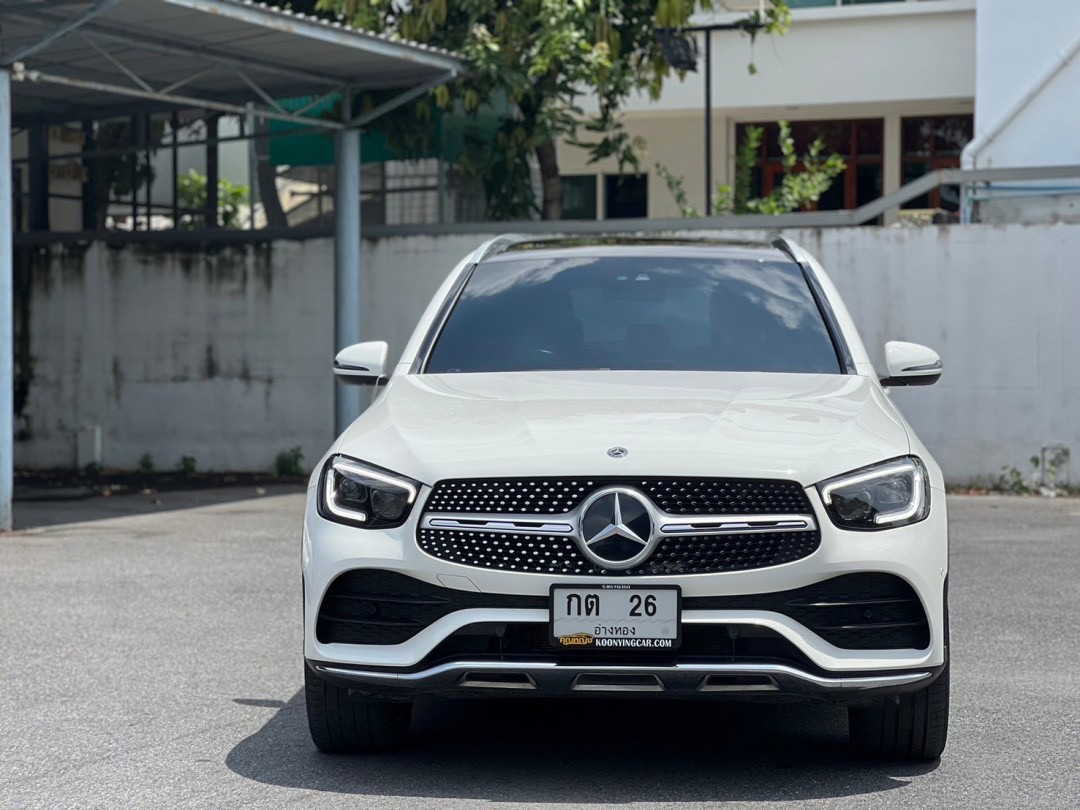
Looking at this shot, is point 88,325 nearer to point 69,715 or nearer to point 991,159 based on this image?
point 991,159

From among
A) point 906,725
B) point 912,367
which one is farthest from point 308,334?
point 906,725

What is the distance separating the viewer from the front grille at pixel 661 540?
15.1 feet

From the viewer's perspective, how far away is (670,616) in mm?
4562

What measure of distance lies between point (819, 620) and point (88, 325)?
14.0 m

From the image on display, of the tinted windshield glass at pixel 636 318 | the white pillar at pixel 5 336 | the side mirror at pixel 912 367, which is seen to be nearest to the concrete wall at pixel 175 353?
the white pillar at pixel 5 336

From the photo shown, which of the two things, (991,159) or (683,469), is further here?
(991,159)

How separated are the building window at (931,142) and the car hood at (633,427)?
64.0 ft

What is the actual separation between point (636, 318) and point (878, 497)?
169cm

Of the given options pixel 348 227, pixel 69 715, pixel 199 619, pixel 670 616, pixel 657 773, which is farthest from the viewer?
pixel 348 227

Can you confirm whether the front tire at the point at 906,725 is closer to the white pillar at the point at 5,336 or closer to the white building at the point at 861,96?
the white pillar at the point at 5,336

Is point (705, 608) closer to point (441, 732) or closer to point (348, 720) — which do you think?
point (348, 720)

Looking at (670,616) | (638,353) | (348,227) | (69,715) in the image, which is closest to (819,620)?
(670,616)

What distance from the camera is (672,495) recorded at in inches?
183

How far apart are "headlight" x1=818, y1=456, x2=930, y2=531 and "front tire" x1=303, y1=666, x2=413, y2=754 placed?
1527 mm
